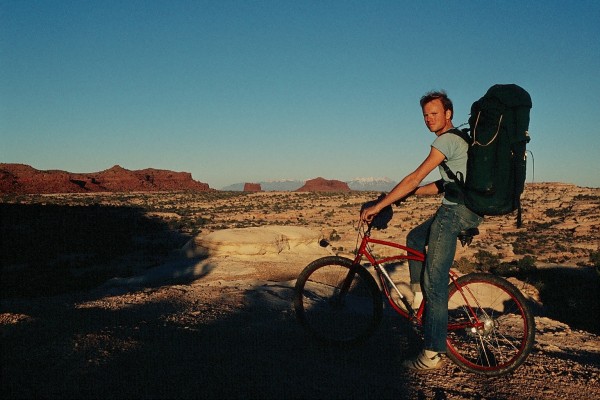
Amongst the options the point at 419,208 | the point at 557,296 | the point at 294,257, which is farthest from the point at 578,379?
the point at 419,208

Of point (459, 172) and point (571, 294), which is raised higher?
point (459, 172)

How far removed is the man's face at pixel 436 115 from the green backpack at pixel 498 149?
0.36m

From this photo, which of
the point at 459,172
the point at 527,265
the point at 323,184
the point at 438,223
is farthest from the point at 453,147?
the point at 323,184

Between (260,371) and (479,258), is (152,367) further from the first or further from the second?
(479,258)

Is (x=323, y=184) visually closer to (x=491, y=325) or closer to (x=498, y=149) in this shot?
(x=491, y=325)

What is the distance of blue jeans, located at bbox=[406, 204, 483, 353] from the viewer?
298 centimetres

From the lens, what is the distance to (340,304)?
3.83 meters

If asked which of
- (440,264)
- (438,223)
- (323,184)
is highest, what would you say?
(323,184)

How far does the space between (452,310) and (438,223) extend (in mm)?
1519

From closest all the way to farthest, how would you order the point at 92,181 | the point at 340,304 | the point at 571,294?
the point at 340,304, the point at 571,294, the point at 92,181

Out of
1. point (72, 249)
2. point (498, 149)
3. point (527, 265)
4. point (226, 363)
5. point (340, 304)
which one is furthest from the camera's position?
point (72, 249)

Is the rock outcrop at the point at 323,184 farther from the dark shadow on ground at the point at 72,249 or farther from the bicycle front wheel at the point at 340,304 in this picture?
the bicycle front wheel at the point at 340,304

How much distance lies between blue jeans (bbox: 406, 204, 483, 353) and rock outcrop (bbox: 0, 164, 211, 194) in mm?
90465

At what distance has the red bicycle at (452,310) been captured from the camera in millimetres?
3270
